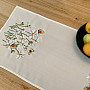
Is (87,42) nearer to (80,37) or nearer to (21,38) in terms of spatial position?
(80,37)

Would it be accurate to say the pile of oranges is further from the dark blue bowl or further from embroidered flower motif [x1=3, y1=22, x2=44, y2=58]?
embroidered flower motif [x1=3, y1=22, x2=44, y2=58]

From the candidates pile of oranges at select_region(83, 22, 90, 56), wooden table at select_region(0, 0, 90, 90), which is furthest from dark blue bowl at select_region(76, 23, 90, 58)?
wooden table at select_region(0, 0, 90, 90)

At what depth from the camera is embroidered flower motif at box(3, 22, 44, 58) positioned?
2.67 ft

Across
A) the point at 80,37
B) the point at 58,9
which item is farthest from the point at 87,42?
the point at 58,9

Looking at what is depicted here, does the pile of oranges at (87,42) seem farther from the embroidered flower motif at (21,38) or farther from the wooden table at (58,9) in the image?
the embroidered flower motif at (21,38)

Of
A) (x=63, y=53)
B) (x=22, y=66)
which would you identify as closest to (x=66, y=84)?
(x=63, y=53)

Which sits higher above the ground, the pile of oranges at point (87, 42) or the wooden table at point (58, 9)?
the wooden table at point (58, 9)

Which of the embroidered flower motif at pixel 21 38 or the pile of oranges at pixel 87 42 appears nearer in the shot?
the pile of oranges at pixel 87 42

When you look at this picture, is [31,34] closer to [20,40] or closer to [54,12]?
[20,40]

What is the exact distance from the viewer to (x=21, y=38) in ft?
2.78

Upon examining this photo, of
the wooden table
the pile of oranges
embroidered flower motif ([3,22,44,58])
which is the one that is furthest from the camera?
the wooden table

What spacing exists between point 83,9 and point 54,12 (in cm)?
25

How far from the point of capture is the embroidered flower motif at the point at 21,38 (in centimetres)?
81

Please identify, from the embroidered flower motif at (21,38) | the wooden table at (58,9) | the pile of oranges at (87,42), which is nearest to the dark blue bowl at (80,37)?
the pile of oranges at (87,42)
